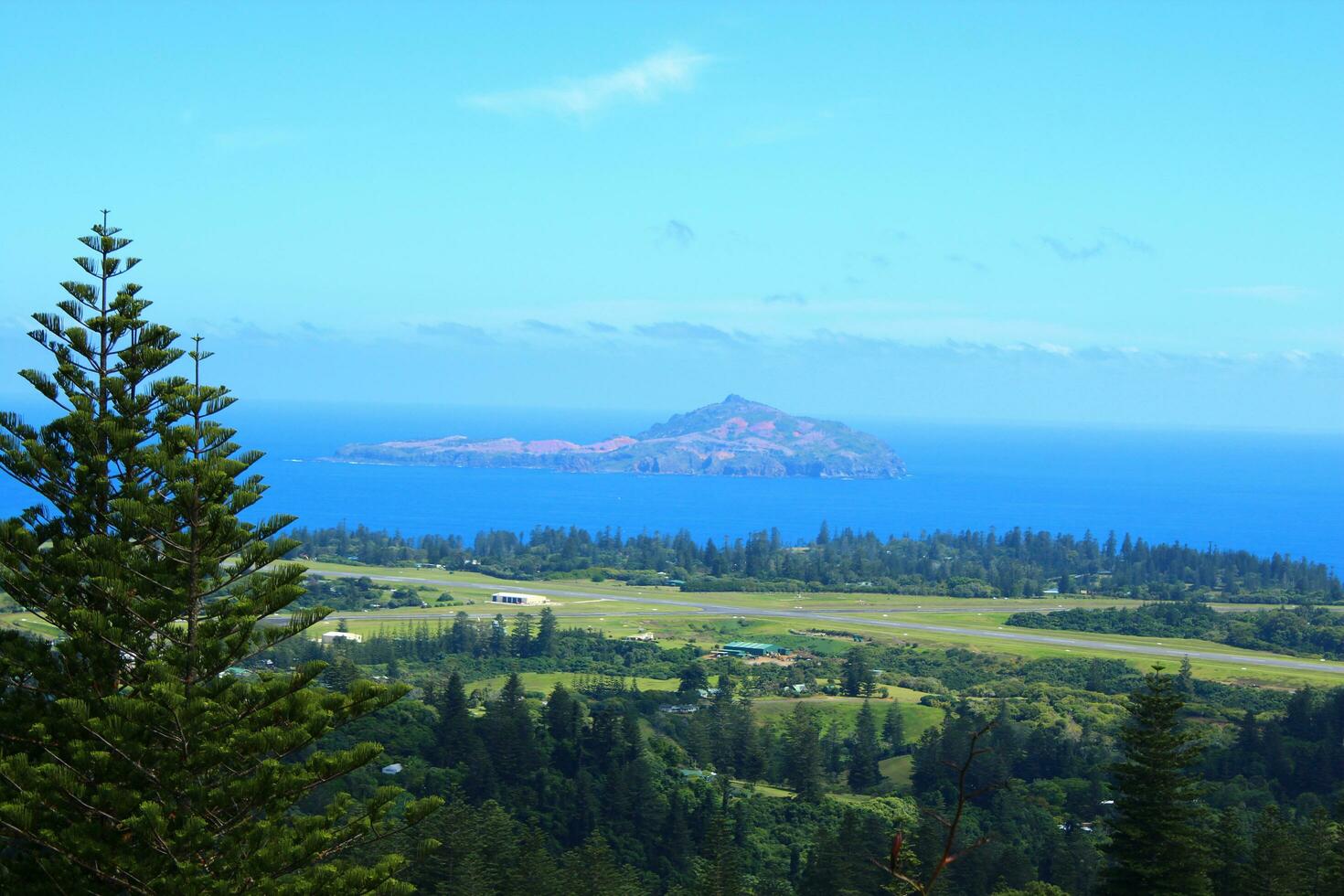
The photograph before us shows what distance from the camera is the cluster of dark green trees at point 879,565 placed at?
107812 mm

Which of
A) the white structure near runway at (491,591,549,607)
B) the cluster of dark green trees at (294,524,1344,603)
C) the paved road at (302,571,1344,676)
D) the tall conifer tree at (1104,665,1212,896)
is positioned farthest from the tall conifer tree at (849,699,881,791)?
the cluster of dark green trees at (294,524,1344,603)

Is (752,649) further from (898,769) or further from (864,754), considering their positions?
(898,769)

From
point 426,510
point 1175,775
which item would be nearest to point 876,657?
point 1175,775

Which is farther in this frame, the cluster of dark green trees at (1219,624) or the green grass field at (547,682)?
the cluster of dark green trees at (1219,624)

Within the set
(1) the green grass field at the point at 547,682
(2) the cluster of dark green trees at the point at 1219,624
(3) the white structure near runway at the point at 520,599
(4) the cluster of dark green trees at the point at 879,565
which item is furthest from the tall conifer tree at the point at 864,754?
(4) the cluster of dark green trees at the point at 879,565

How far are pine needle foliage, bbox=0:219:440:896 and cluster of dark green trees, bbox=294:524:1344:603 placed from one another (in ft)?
302

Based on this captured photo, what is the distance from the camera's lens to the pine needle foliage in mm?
11367

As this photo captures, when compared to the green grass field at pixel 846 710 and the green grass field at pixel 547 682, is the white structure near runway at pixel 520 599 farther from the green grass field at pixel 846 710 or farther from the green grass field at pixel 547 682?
the green grass field at pixel 846 710

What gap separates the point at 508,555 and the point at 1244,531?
108278 mm

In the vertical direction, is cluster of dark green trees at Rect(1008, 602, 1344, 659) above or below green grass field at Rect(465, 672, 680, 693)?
above

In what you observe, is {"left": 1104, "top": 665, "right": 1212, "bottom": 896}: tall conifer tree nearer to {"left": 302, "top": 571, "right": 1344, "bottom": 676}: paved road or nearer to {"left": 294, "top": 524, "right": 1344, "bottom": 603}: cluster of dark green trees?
{"left": 302, "top": 571, "right": 1344, "bottom": 676}: paved road

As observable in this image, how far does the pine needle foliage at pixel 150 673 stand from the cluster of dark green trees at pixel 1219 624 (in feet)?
258

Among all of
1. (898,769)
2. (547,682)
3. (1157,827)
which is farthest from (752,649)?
(1157,827)

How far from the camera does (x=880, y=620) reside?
287ft
